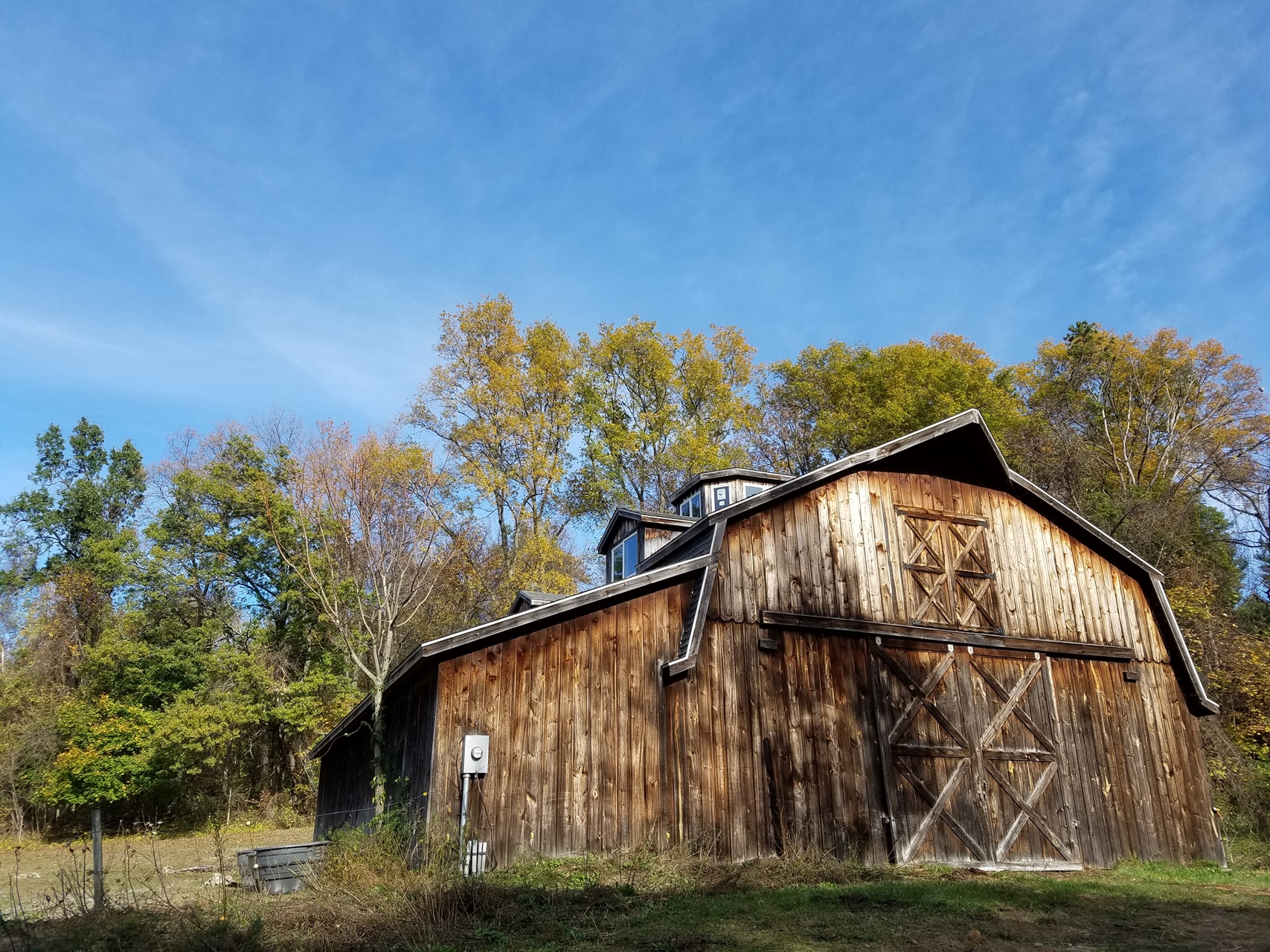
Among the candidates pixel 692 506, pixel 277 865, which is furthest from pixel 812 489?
pixel 277 865

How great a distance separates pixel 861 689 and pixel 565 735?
18.1 ft

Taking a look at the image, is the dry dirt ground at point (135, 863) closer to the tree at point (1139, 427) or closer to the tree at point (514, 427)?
the tree at point (514, 427)

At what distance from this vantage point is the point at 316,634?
34625 millimetres

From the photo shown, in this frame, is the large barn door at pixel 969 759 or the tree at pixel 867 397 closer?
the large barn door at pixel 969 759

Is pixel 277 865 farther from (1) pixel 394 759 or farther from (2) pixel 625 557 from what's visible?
(2) pixel 625 557

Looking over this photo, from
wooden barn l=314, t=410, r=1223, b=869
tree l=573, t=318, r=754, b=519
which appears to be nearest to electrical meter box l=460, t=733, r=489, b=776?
wooden barn l=314, t=410, r=1223, b=869

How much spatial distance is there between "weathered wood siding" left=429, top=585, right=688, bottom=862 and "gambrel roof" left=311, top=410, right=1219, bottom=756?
0.39m

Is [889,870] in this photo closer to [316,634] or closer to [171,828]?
[316,634]

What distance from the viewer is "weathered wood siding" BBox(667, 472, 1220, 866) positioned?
45.8 ft

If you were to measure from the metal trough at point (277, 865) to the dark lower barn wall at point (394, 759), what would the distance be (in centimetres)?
145

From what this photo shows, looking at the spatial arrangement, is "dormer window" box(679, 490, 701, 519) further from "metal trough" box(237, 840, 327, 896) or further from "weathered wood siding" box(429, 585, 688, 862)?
"metal trough" box(237, 840, 327, 896)

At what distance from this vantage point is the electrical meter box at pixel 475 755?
1228 cm

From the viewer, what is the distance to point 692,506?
78.2 ft

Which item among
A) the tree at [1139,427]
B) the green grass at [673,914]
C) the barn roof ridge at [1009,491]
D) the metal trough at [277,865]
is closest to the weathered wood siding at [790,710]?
the barn roof ridge at [1009,491]
